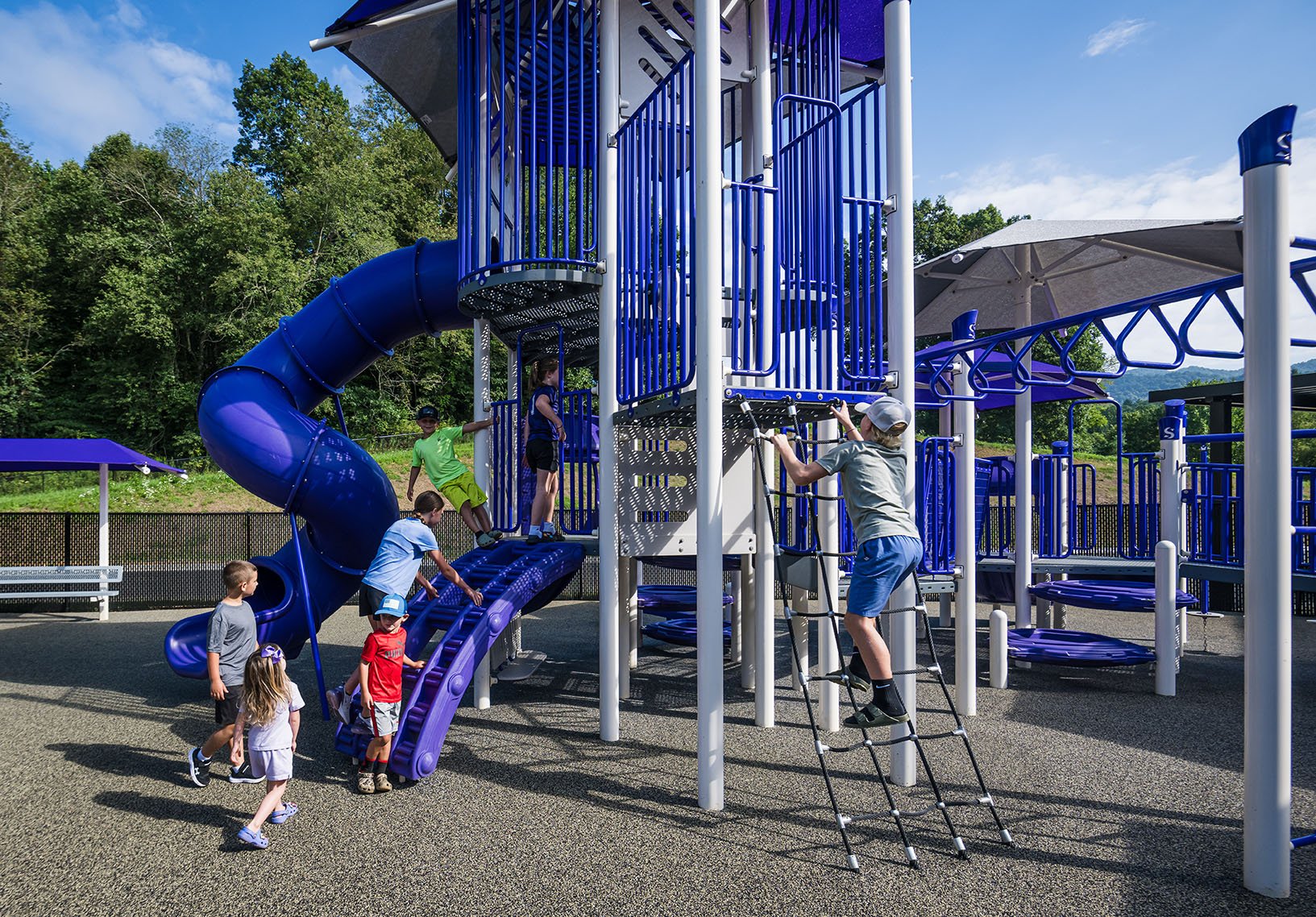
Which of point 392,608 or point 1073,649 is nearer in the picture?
point 392,608

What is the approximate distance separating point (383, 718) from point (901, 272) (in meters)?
4.21

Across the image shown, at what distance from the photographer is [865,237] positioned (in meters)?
5.75

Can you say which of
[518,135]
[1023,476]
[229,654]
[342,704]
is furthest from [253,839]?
[1023,476]

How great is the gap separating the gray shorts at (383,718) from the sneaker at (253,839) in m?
0.99

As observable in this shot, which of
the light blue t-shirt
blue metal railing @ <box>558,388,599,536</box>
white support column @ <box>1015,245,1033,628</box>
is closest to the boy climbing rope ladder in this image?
the light blue t-shirt

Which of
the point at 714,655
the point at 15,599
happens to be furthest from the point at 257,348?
the point at 15,599

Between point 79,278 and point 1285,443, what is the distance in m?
42.3

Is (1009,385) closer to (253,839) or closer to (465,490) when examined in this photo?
(465,490)

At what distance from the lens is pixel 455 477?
27.5ft

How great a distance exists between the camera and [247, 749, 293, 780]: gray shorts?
4.68m

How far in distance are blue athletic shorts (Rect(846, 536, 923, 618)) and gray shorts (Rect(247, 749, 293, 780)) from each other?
3091 millimetres

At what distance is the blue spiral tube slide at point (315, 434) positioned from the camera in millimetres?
8078

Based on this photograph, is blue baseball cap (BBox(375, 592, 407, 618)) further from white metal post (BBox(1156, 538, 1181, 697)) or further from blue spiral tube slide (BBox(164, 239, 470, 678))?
white metal post (BBox(1156, 538, 1181, 697))

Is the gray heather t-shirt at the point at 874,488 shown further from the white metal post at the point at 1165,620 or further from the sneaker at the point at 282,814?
the white metal post at the point at 1165,620
